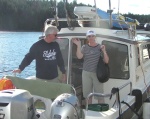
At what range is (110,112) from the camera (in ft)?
15.6

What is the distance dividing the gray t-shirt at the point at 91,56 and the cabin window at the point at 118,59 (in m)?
0.70

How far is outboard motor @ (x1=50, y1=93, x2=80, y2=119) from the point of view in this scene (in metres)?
4.02

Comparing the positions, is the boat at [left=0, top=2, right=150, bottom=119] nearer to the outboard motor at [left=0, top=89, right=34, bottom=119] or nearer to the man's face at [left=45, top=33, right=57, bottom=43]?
the outboard motor at [left=0, top=89, right=34, bottom=119]

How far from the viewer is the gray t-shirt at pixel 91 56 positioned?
574cm

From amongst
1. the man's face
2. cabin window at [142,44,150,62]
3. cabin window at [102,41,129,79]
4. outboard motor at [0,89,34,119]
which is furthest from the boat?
the man's face

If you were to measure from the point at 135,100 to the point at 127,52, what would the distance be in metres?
0.98

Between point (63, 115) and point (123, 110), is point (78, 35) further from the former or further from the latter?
point (63, 115)

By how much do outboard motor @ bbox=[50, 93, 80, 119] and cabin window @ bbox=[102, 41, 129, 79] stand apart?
90.6 inches

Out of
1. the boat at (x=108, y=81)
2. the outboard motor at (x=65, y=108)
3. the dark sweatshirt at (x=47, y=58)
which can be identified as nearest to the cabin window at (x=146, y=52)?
the boat at (x=108, y=81)

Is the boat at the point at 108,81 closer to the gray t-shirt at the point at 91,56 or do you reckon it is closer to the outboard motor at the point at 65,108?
the outboard motor at the point at 65,108

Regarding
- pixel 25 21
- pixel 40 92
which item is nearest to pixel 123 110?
pixel 40 92

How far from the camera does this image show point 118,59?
21.0ft

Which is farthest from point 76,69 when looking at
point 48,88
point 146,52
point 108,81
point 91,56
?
point 146,52

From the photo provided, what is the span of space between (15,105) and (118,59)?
296cm
